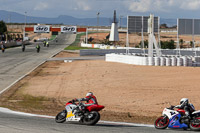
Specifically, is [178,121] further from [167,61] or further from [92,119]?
[167,61]

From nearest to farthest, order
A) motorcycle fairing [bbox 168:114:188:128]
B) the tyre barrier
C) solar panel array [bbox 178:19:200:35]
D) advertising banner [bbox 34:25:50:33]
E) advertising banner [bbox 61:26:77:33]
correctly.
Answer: motorcycle fairing [bbox 168:114:188:128] → the tyre barrier → solar panel array [bbox 178:19:200:35] → advertising banner [bbox 61:26:77:33] → advertising banner [bbox 34:25:50:33]

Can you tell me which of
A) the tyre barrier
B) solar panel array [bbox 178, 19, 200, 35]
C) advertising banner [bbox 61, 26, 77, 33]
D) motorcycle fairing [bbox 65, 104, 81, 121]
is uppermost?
advertising banner [bbox 61, 26, 77, 33]

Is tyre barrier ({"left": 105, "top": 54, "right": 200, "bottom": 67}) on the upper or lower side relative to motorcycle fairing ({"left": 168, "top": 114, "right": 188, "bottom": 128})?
upper

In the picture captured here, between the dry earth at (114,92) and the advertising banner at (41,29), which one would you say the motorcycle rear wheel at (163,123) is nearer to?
the dry earth at (114,92)

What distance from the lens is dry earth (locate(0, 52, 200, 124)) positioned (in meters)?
→ 14.7

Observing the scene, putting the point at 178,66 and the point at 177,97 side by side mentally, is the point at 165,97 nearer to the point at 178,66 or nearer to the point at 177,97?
the point at 177,97

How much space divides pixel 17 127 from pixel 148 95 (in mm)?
9136

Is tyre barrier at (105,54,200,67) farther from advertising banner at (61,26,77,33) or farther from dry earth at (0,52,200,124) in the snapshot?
advertising banner at (61,26,77,33)

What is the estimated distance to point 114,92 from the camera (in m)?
19.2

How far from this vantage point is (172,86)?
20.8m

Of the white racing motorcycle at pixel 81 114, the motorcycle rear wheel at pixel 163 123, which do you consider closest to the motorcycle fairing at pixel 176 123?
the motorcycle rear wheel at pixel 163 123

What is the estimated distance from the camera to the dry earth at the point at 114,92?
14703 mm

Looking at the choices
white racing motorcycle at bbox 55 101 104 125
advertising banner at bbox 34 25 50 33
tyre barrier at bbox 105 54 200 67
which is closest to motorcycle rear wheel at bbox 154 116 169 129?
white racing motorcycle at bbox 55 101 104 125

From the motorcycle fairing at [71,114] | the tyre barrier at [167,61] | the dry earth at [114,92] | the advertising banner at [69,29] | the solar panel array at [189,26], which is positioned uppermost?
the advertising banner at [69,29]
